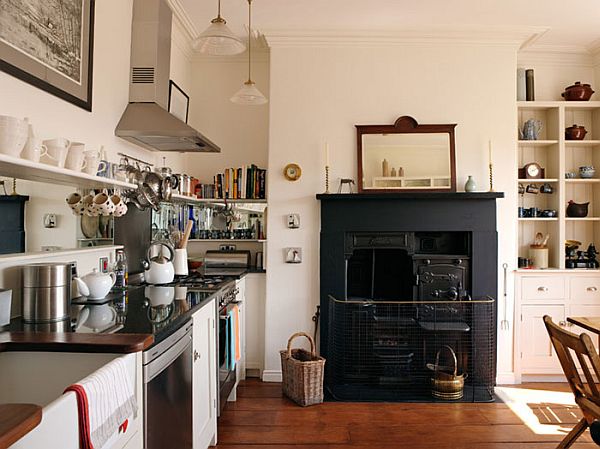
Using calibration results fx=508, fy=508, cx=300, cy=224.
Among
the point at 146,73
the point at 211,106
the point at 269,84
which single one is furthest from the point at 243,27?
the point at 146,73

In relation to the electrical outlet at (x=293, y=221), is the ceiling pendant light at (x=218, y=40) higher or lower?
higher

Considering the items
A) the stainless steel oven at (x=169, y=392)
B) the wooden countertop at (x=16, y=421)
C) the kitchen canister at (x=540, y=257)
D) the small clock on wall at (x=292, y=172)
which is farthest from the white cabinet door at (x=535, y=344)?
the wooden countertop at (x=16, y=421)

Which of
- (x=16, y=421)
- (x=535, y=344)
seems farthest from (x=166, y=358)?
(x=535, y=344)

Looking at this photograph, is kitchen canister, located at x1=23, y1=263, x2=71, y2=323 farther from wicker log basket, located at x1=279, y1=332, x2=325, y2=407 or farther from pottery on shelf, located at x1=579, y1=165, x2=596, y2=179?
pottery on shelf, located at x1=579, y1=165, x2=596, y2=179

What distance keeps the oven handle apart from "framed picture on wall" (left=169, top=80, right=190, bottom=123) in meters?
2.10

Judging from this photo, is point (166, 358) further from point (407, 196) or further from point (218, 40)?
point (407, 196)

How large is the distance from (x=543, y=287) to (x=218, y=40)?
319 centimetres

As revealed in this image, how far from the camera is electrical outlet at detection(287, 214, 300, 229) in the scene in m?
4.16

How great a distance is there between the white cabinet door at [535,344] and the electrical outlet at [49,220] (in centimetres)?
350

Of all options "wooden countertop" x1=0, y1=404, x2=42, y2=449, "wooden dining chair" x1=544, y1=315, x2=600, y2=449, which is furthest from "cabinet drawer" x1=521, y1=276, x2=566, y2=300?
"wooden countertop" x1=0, y1=404, x2=42, y2=449

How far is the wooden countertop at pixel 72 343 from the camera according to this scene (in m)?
1.61

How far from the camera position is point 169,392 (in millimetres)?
2049

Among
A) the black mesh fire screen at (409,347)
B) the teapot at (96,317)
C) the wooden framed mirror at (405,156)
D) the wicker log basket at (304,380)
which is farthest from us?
the wooden framed mirror at (405,156)

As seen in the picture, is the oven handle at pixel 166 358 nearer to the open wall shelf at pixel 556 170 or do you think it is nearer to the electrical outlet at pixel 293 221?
the electrical outlet at pixel 293 221
